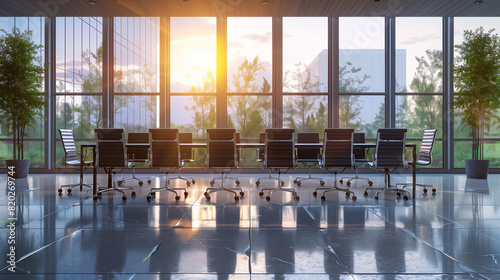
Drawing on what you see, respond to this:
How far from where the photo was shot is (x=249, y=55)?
9.53 metres

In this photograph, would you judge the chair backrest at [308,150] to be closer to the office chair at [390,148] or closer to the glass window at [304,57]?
the office chair at [390,148]

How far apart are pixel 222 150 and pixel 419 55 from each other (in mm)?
6963

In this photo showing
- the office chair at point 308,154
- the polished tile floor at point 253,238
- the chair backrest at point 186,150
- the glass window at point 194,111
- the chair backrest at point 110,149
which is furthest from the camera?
the glass window at point 194,111

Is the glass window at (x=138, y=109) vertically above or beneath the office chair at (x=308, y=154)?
above

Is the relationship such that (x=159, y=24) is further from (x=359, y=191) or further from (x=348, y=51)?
A: (x=359, y=191)

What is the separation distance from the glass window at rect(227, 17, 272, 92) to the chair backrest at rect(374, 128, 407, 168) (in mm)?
4639

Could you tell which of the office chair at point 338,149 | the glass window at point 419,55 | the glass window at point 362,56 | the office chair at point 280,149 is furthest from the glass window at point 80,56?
the glass window at point 419,55

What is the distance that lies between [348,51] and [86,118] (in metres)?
7.31

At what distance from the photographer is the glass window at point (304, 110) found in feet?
31.1

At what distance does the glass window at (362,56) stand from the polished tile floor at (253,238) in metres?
4.84

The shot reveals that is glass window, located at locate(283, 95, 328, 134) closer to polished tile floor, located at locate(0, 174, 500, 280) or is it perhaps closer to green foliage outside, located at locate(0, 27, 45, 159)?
polished tile floor, located at locate(0, 174, 500, 280)

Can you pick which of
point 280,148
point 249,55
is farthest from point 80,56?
point 280,148

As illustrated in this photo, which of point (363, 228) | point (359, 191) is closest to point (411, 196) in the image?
point (359, 191)

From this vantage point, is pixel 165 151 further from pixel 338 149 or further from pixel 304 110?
pixel 304 110
